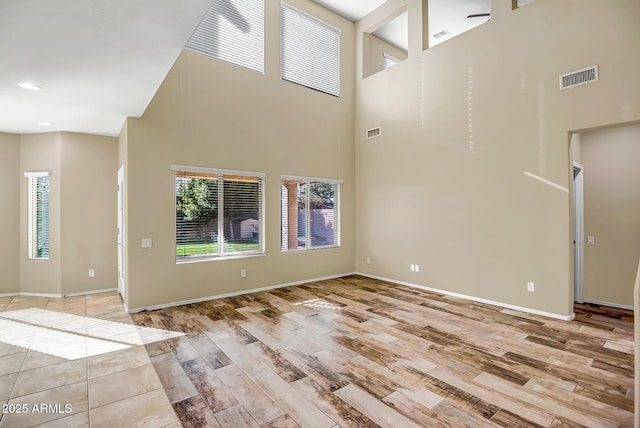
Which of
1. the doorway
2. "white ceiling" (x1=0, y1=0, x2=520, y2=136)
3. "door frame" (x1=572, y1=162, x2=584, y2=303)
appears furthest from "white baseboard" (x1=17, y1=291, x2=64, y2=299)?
"door frame" (x1=572, y1=162, x2=584, y2=303)

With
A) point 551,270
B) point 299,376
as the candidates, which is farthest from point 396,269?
point 299,376

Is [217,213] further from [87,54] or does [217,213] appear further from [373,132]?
[373,132]

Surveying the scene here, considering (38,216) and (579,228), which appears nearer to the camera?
(579,228)

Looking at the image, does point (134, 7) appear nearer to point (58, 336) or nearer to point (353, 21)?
point (58, 336)

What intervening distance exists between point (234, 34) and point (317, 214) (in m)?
3.58

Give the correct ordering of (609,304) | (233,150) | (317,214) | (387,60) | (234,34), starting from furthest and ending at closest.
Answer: (387,60) → (317,214) → (234,34) → (233,150) → (609,304)

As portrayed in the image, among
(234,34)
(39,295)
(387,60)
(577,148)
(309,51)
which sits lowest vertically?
(39,295)

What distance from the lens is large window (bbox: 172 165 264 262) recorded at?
4887 mm

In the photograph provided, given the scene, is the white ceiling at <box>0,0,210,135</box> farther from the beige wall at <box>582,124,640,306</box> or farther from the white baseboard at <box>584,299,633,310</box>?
the white baseboard at <box>584,299,633,310</box>

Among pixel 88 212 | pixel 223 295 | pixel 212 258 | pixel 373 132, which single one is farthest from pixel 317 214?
pixel 88 212

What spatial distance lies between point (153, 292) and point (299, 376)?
2911 mm

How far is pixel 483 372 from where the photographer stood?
9.05 ft

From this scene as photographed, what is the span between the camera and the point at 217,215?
5180mm

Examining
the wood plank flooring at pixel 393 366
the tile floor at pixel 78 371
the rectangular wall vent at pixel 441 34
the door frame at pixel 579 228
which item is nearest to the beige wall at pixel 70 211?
the tile floor at pixel 78 371
